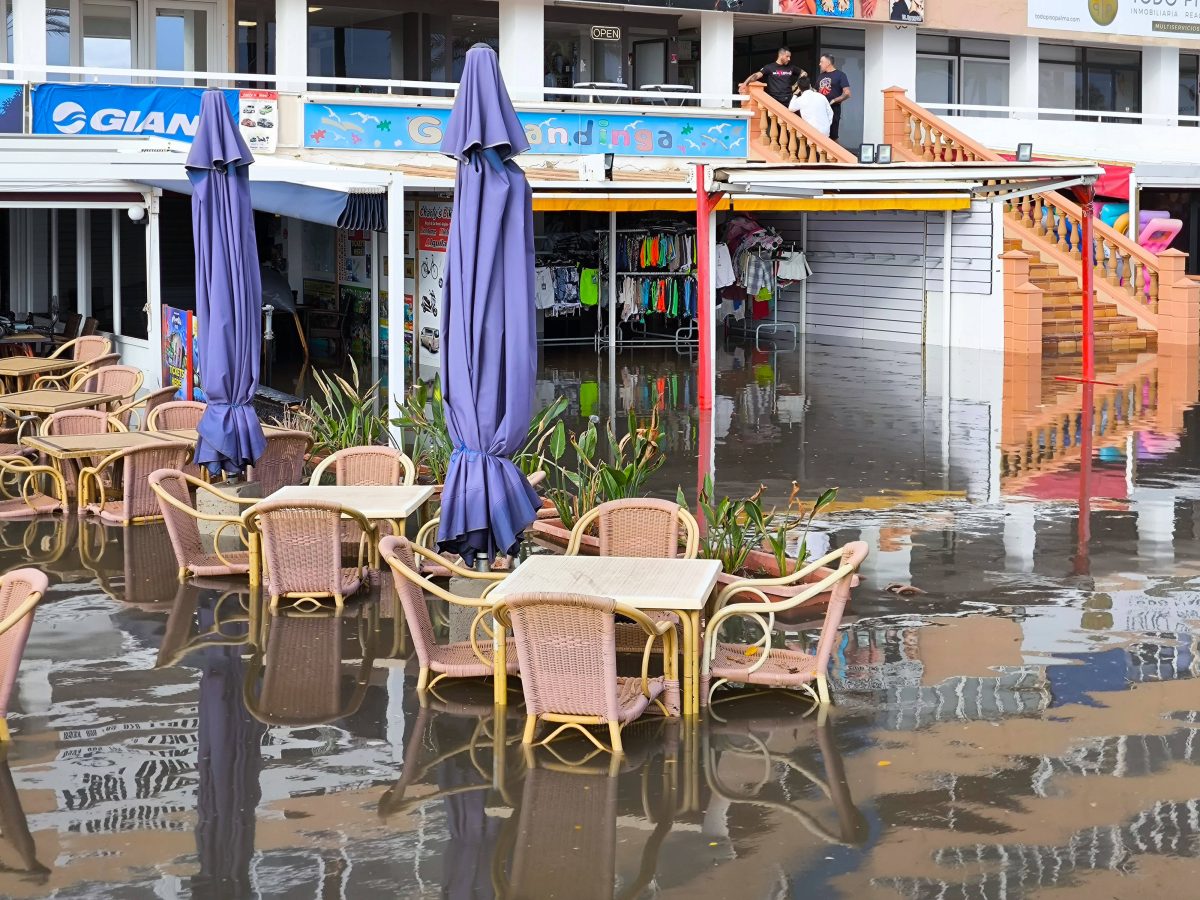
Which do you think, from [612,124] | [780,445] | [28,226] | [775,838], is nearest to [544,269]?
[612,124]

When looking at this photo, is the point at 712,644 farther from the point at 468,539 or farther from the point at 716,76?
the point at 716,76

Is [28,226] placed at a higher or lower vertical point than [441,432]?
higher

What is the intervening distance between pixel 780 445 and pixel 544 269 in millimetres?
9778

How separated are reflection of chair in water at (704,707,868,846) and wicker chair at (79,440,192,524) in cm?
555

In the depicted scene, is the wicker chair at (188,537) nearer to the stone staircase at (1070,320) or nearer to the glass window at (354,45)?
the stone staircase at (1070,320)

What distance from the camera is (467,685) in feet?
26.5

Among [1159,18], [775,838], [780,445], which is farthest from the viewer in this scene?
[1159,18]

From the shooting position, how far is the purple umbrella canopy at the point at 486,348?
9.00m

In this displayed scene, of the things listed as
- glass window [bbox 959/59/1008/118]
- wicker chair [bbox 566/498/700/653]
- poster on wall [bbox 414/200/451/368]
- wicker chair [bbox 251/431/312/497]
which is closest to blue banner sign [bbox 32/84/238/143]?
poster on wall [bbox 414/200/451/368]

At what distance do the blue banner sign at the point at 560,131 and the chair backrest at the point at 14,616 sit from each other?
1512 centimetres

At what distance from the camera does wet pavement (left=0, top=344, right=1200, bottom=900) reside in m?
5.83

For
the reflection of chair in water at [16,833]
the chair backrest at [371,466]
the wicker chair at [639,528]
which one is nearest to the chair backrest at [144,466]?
the chair backrest at [371,466]

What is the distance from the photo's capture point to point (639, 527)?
9055mm

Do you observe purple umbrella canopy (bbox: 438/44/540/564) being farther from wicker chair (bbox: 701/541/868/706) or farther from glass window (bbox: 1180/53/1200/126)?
glass window (bbox: 1180/53/1200/126)
